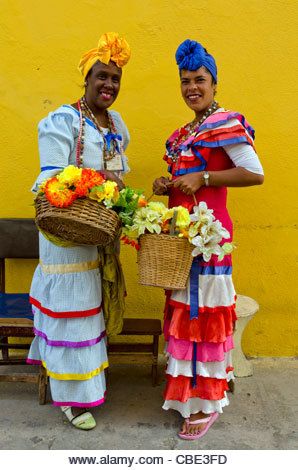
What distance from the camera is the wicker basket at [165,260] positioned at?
2498 millimetres

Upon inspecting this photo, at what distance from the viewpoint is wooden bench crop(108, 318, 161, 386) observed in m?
3.41

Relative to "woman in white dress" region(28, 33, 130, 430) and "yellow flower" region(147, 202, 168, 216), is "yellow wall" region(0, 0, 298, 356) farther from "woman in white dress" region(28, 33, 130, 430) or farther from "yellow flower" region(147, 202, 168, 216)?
"yellow flower" region(147, 202, 168, 216)

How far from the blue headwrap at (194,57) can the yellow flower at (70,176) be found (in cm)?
91

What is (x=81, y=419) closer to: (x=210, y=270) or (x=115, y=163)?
(x=210, y=270)

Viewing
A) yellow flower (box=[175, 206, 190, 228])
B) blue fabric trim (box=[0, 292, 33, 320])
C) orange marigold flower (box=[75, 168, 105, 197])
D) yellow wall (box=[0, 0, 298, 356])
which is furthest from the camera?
yellow wall (box=[0, 0, 298, 356])

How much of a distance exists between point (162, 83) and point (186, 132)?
995mm

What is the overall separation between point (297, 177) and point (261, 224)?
481 millimetres

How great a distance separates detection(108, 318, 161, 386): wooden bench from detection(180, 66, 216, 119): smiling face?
5.47ft

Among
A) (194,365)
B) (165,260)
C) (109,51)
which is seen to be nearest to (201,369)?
(194,365)

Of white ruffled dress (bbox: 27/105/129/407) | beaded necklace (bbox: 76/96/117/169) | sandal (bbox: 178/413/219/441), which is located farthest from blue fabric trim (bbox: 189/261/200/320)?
beaded necklace (bbox: 76/96/117/169)

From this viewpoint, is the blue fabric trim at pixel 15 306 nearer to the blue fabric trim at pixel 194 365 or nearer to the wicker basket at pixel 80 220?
the wicker basket at pixel 80 220

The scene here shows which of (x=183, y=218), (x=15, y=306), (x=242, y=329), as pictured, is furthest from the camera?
(x=242, y=329)

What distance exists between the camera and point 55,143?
8.49 feet

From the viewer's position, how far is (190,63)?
2.60 metres
